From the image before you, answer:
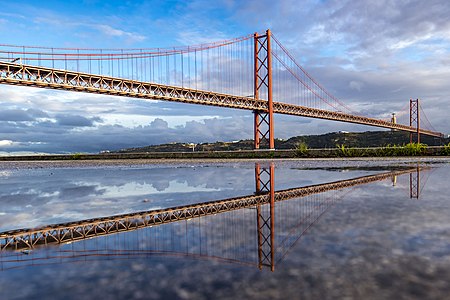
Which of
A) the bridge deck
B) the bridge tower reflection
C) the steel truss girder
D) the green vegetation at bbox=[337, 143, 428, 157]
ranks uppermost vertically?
the bridge deck

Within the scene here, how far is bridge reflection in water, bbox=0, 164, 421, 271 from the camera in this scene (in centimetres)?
340

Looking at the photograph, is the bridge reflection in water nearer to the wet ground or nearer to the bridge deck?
the wet ground

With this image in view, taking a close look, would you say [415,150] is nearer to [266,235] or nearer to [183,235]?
[266,235]

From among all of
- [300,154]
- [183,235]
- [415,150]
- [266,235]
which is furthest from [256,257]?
[300,154]

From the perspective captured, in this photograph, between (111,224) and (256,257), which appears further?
(111,224)

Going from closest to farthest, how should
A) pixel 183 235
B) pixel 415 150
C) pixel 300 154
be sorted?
pixel 183 235
pixel 415 150
pixel 300 154

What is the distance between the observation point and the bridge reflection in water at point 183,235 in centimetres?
340

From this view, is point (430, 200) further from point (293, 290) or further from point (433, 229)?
point (293, 290)

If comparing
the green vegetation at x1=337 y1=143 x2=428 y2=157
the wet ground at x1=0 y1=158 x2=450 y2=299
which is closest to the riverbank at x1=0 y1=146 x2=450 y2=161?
the green vegetation at x1=337 y1=143 x2=428 y2=157

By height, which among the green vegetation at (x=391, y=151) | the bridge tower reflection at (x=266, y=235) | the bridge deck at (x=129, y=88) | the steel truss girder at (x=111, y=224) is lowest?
the steel truss girder at (x=111, y=224)

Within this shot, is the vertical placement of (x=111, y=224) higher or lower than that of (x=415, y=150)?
lower

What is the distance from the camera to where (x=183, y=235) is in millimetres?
4156

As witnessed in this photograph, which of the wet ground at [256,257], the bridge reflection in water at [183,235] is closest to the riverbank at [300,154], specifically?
the wet ground at [256,257]

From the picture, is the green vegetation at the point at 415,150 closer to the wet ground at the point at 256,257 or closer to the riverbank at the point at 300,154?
the riverbank at the point at 300,154
